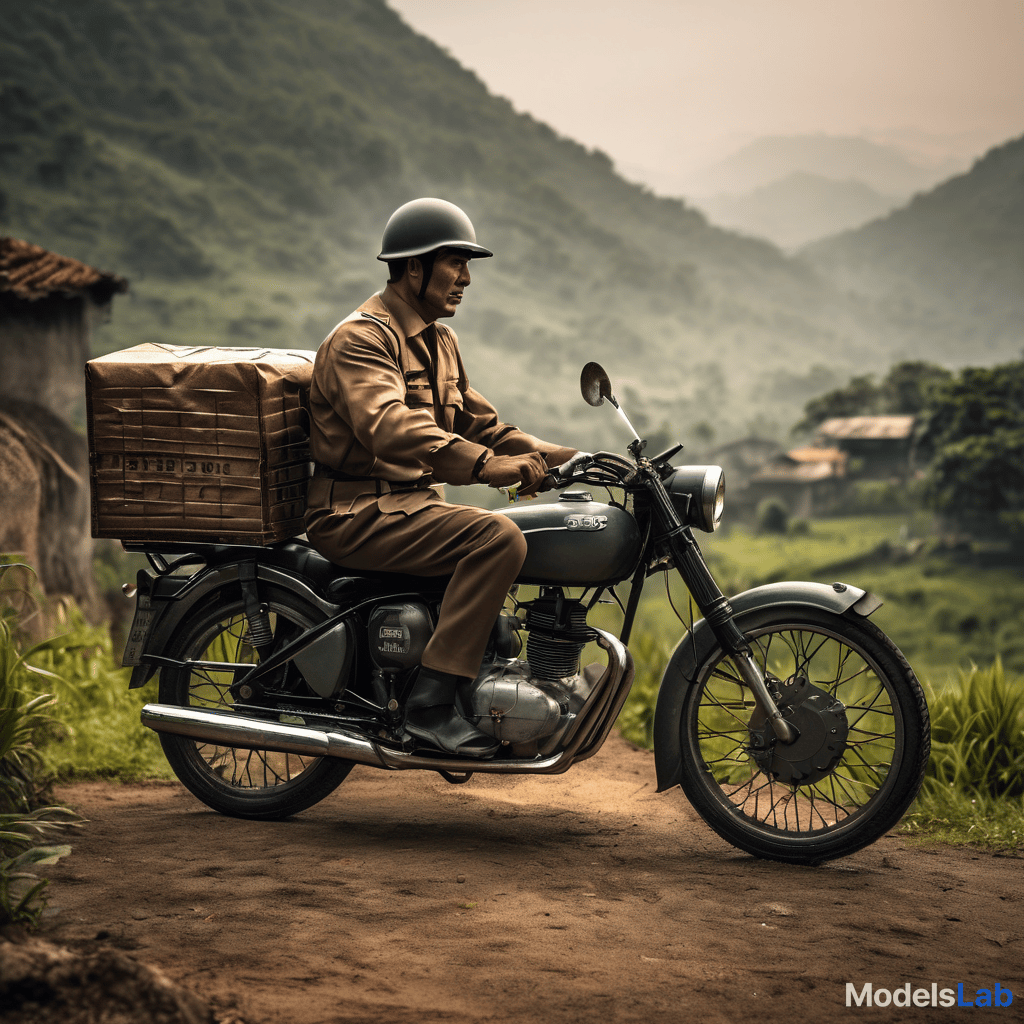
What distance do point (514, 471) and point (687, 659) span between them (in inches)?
36.8

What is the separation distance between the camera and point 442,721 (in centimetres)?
369

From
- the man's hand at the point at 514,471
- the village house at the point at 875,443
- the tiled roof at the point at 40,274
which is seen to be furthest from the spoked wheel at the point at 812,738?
the village house at the point at 875,443

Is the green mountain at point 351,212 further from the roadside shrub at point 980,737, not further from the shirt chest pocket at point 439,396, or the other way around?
the shirt chest pocket at point 439,396

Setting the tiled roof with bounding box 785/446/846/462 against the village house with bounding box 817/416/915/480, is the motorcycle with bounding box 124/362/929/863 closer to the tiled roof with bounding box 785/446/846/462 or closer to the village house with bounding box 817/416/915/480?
the village house with bounding box 817/416/915/480

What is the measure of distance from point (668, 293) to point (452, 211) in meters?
115

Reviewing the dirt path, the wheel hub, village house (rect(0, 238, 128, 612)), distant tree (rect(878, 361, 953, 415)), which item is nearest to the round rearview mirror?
the wheel hub

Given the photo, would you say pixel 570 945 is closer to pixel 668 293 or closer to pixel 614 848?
pixel 614 848

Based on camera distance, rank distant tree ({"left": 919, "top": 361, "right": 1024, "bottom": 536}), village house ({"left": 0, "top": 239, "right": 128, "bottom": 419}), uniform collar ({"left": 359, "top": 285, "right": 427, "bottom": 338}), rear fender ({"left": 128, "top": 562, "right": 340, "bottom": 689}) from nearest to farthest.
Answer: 1. uniform collar ({"left": 359, "top": 285, "right": 427, "bottom": 338})
2. rear fender ({"left": 128, "top": 562, "right": 340, "bottom": 689})
3. village house ({"left": 0, "top": 239, "right": 128, "bottom": 419})
4. distant tree ({"left": 919, "top": 361, "right": 1024, "bottom": 536})

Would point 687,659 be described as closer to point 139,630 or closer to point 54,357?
point 139,630

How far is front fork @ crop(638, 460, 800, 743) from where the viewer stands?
366cm

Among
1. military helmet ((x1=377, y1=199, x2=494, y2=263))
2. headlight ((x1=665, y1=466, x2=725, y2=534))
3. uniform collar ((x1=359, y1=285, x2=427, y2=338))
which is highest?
military helmet ((x1=377, y1=199, x2=494, y2=263))

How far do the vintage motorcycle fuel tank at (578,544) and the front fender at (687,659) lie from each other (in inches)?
14.2

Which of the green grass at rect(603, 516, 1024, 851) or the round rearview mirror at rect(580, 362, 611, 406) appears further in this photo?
the green grass at rect(603, 516, 1024, 851)

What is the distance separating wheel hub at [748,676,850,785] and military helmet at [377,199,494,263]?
73.5 inches
